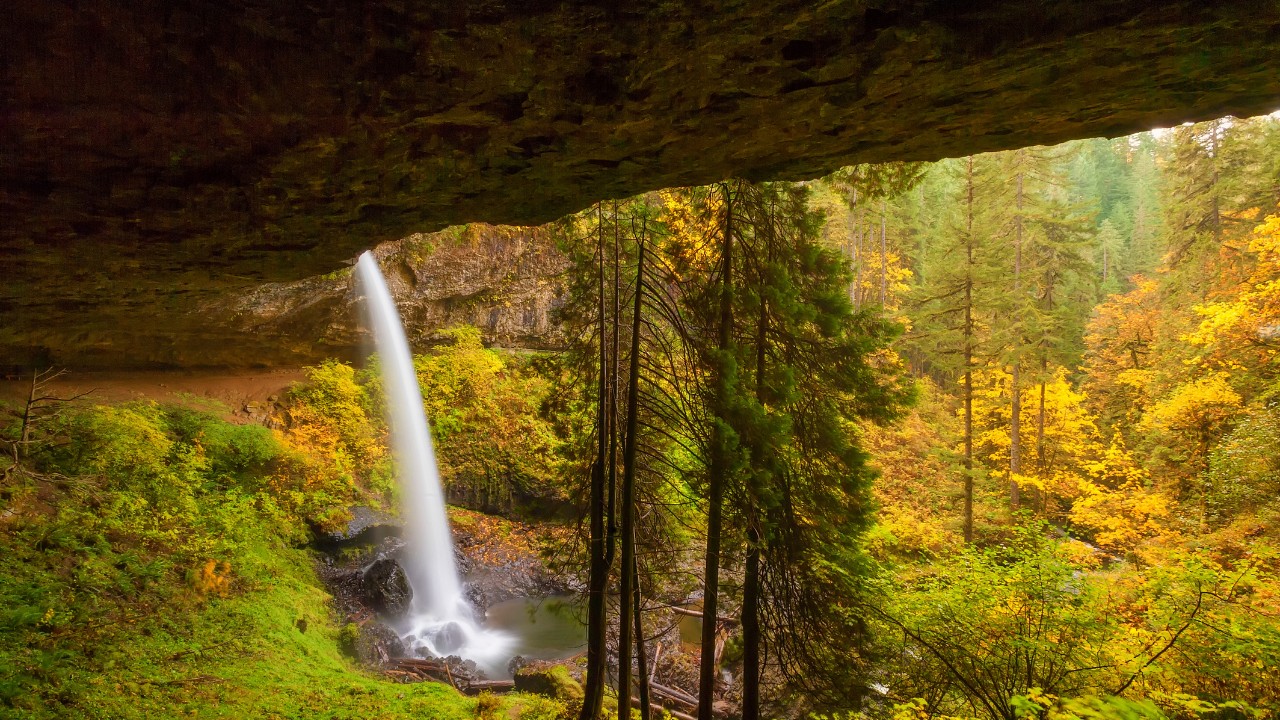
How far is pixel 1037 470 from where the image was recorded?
53.7 feet

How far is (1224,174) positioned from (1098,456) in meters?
9.07

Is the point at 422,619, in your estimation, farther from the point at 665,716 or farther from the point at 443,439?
the point at 665,716

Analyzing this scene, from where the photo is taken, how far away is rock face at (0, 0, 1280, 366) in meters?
2.78

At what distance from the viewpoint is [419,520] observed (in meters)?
13.9

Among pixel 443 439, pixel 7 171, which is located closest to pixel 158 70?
pixel 7 171

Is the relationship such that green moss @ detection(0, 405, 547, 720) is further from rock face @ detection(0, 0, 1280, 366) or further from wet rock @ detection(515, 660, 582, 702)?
rock face @ detection(0, 0, 1280, 366)

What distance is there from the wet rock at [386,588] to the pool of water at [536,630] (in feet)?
6.49

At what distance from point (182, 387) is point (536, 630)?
10.7 meters

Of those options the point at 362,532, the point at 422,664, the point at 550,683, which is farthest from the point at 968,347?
the point at 362,532

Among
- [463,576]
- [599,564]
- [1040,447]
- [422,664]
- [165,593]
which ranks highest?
[1040,447]

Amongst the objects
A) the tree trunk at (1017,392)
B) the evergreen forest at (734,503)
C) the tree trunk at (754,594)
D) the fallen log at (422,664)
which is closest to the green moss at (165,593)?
the evergreen forest at (734,503)

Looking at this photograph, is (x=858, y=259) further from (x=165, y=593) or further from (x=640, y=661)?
(x=165, y=593)

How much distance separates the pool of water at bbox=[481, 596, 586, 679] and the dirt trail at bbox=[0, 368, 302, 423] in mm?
8239

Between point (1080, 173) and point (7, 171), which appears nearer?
point (7, 171)
